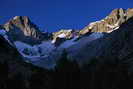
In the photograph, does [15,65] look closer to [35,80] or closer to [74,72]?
[35,80]

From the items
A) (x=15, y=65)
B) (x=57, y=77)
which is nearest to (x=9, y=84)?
(x=57, y=77)

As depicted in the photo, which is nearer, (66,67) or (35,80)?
(66,67)

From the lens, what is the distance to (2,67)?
98938 mm

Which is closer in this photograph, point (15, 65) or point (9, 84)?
point (9, 84)

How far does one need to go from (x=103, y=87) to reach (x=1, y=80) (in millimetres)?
25877

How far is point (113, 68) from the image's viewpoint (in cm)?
10925

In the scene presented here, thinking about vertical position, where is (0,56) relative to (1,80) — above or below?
above

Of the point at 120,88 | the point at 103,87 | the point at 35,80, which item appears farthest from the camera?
the point at 35,80

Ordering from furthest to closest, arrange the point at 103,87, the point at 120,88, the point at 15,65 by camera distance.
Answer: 1. the point at 15,65
2. the point at 103,87
3. the point at 120,88

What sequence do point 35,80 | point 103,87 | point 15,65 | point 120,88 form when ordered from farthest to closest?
point 15,65
point 35,80
point 103,87
point 120,88

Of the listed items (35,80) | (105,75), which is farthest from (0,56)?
(105,75)

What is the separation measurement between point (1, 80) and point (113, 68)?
31.2 m

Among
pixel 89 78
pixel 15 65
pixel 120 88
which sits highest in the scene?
pixel 15 65

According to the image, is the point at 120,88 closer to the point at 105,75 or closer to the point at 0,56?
the point at 105,75
